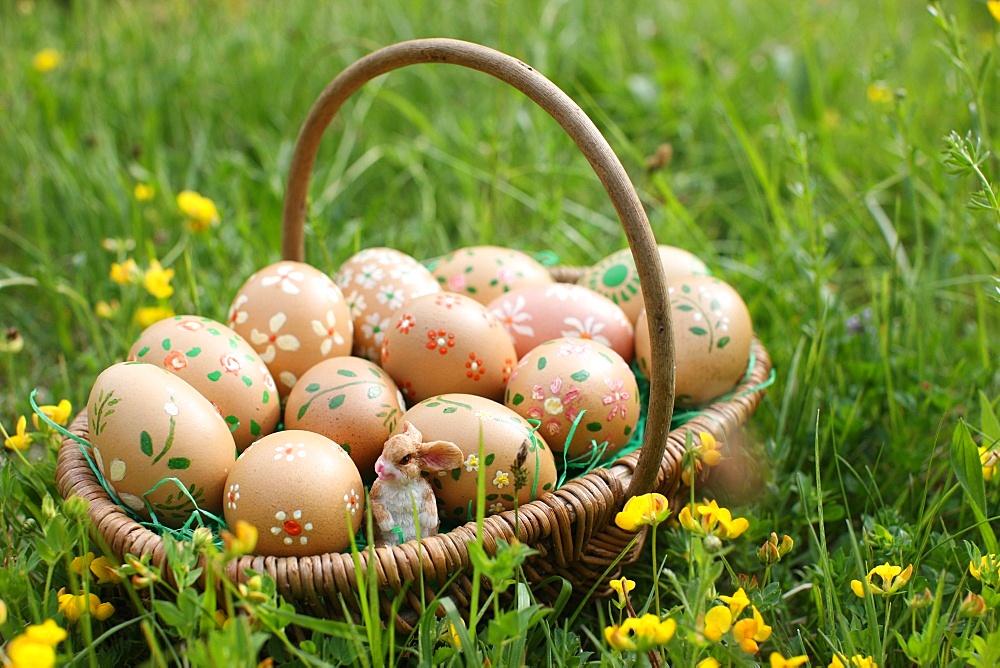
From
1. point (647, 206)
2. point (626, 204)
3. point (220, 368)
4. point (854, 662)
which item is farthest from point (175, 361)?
point (647, 206)

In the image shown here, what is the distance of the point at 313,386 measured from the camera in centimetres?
153

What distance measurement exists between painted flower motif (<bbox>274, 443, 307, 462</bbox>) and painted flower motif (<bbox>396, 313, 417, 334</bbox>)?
330mm

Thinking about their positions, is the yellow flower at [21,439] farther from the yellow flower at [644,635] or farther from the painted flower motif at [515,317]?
the yellow flower at [644,635]

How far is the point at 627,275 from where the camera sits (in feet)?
6.30

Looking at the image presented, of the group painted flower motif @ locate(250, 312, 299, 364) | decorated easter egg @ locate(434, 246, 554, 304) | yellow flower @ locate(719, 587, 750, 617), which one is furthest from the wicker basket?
decorated easter egg @ locate(434, 246, 554, 304)

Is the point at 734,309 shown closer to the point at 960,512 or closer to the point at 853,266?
the point at 960,512

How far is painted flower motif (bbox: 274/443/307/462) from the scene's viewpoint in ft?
4.35

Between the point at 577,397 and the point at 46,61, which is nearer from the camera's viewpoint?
the point at 577,397

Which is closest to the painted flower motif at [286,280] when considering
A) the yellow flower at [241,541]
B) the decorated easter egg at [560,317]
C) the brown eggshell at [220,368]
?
the brown eggshell at [220,368]

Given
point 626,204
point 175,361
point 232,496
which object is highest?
point 626,204

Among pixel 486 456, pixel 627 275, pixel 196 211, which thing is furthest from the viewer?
pixel 196 211

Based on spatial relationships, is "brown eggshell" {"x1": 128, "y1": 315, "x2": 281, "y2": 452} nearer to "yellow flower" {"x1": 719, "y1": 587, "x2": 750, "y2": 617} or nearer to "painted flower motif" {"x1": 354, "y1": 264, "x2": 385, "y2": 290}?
"painted flower motif" {"x1": 354, "y1": 264, "x2": 385, "y2": 290}

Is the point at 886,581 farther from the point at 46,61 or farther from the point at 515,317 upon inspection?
the point at 46,61

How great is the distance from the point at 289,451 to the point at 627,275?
2.90ft
